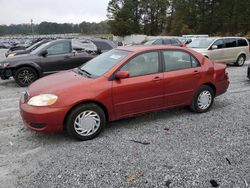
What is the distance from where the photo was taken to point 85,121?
4340 mm

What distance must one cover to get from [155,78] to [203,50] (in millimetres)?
→ 8404

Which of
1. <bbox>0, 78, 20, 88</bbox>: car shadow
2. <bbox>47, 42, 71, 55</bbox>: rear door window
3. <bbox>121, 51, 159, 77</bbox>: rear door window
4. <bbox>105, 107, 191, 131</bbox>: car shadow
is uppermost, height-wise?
<bbox>47, 42, 71, 55</bbox>: rear door window

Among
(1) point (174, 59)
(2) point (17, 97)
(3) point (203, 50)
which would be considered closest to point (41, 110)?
(1) point (174, 59)

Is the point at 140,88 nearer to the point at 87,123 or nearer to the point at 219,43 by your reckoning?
the point at 87,123

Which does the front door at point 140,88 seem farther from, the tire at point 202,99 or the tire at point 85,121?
the tire at point 202,99

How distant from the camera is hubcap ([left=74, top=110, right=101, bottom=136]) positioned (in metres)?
4.30

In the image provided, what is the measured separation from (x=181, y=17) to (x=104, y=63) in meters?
51.9

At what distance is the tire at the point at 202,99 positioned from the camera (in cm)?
562

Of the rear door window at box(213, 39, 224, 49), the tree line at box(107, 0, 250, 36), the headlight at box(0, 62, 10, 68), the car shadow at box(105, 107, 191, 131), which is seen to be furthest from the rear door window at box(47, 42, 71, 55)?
the tree line at box(107, 0, 250, 36)

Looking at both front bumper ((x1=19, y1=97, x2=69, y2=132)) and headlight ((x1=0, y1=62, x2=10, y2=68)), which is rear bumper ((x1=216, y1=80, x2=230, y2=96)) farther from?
headlight ((x1=0, y1=62, x2=10, y2=68))

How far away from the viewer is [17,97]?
24.4 feet

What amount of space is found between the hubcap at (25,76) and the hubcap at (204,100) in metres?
5.93

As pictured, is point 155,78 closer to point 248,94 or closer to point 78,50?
point 248,94

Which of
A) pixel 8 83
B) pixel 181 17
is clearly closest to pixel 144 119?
pixel 8 83
